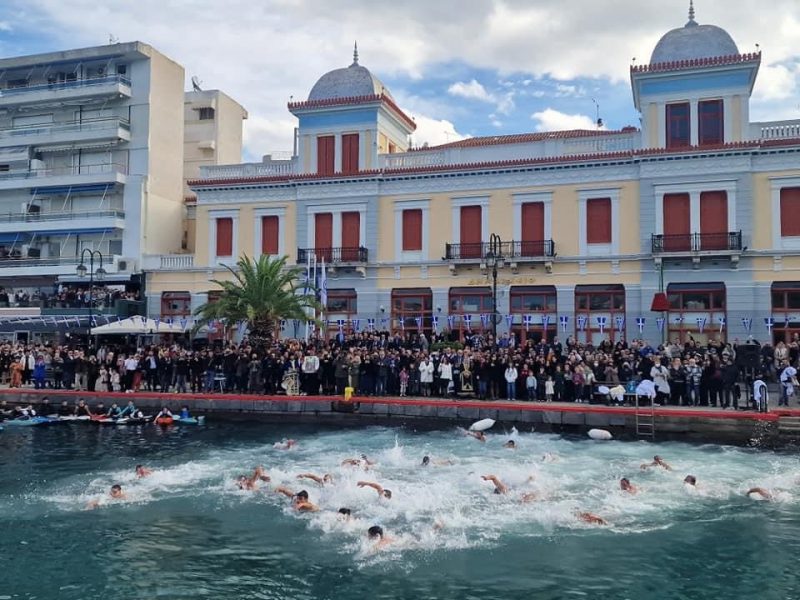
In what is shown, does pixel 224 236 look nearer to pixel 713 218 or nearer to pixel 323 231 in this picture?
pixel 323 231

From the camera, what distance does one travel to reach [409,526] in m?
14.4

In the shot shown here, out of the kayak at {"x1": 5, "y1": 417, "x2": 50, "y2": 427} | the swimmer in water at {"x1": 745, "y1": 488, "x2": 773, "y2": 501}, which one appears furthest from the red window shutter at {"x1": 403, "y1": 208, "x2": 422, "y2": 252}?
the swimmer in water at {"x1": 745, "y1": 488, "x2": 773, "y2": 501}

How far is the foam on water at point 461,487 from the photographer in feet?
47.3

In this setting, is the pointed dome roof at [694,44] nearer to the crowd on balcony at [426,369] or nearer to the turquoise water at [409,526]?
the crowd on balcony at [426,369]

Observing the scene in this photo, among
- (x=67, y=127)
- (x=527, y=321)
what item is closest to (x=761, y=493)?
(x=527, y=321)

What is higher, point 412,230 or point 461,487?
point 412,230

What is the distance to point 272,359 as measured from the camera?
91.6ft

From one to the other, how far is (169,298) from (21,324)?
771cm

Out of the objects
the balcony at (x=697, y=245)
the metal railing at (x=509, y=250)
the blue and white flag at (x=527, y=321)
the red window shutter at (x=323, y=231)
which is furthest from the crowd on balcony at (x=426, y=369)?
the red window shutter at (x=323, y=231)

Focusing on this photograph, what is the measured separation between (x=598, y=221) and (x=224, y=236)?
65.4 ft

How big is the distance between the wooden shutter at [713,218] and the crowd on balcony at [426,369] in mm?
6441

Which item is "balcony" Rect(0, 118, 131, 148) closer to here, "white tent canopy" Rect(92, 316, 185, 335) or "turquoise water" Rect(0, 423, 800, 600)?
"white tent canopy" Rect(92, 316, 185, 335)

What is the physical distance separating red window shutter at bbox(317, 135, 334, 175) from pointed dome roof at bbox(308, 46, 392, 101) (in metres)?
2.18

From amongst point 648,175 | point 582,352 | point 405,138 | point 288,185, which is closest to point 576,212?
point 648,175
